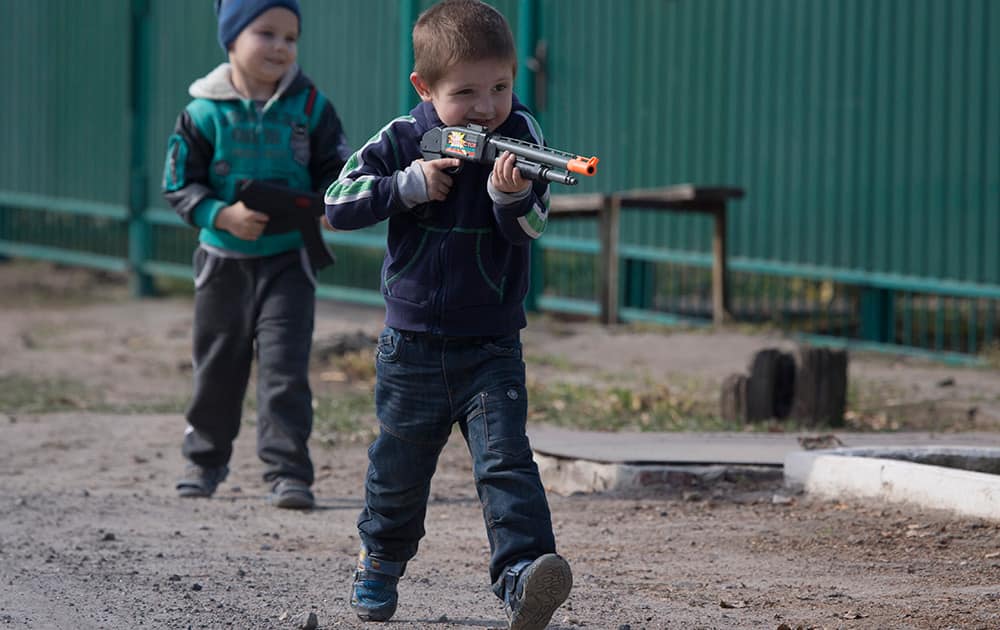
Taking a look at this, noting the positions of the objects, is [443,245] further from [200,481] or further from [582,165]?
[200,481]

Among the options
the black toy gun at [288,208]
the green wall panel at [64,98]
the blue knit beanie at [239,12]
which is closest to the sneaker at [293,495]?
the black toy gun at [288,208]

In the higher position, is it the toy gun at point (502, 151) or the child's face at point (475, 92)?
the child's face at point (475, 92)

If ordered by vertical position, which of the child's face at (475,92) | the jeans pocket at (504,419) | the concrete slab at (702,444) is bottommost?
the concrete slab at (702,444)

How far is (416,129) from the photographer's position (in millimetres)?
3500

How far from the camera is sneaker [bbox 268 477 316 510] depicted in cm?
498

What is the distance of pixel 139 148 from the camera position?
1203 centimetres

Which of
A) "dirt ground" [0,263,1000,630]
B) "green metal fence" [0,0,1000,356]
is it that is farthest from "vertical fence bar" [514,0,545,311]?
"dirt ground" [0,263,1000,630]

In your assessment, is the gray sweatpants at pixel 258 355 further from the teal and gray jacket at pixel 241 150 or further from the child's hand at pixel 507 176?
the child's hand at pixel 507 176

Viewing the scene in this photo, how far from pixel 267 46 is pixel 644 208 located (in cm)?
437

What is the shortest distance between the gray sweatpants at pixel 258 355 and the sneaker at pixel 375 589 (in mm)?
1527

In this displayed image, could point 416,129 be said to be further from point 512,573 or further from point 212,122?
point 212,122

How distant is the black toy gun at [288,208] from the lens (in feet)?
16.1

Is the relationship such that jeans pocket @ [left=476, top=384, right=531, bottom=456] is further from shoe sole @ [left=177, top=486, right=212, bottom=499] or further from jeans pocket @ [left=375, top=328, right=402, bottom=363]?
shoe sole @ [left=177, top=486, right=212, bottom=499]

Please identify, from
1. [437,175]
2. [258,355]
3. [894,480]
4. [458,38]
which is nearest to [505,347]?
[437,175]
